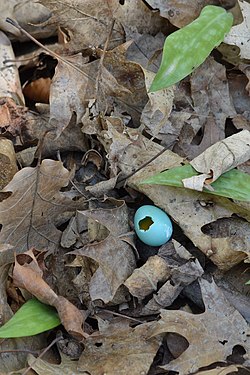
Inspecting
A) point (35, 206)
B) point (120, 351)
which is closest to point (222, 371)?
point (120, 351)

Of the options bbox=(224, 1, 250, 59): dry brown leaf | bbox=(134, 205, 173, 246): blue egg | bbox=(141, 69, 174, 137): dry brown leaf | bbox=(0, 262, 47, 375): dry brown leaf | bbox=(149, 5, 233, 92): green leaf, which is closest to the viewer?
bbox=(0, 262, 47, 375): dry brown leaf

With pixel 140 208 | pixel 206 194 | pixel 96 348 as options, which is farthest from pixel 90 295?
pixel 206 194

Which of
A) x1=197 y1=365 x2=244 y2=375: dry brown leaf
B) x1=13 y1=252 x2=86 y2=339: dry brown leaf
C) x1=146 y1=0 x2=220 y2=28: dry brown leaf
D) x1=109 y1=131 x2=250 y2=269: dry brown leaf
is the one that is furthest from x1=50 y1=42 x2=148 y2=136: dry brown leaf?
x1=197 y1=365 x2=244 y2=375: dry brown leaf

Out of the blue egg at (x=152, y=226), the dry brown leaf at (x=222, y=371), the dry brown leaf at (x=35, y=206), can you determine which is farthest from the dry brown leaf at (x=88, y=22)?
the dry brown leaf at (x=222, y=371)

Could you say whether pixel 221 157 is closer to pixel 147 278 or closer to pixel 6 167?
pixel 147 278

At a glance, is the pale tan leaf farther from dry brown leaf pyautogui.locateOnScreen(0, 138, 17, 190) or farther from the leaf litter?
dry brown leaf pyautogui.locateOnScreen(0, 138, 17, 190)

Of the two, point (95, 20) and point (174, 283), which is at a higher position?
point (95, 20)

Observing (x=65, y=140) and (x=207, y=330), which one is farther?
(x=65, y=140)
